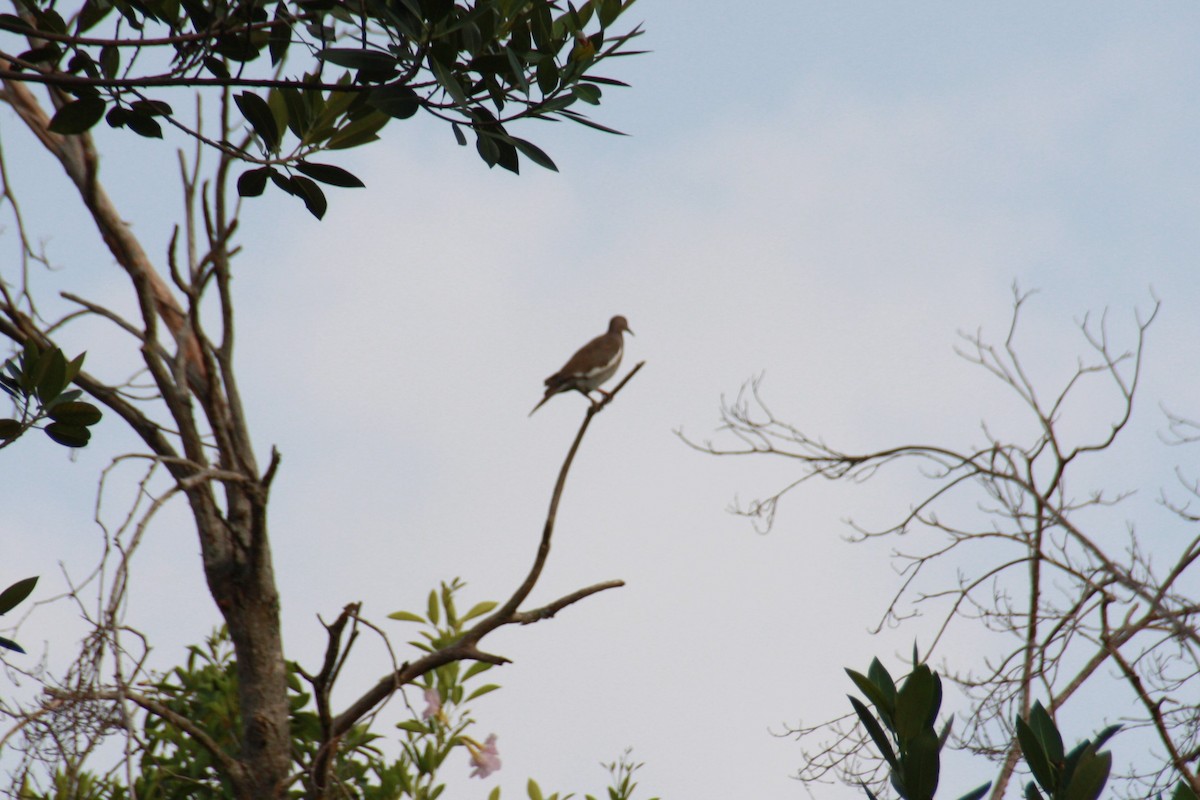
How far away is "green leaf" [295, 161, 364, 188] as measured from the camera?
8.88ft

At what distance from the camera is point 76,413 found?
2971 millimetres

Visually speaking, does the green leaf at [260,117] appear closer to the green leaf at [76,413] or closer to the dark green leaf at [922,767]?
the green leaf at [76,413]

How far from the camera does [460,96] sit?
2.31 meters

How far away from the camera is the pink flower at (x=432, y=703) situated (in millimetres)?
4902

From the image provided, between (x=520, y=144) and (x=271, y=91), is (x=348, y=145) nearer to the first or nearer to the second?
(x=271, y=91)

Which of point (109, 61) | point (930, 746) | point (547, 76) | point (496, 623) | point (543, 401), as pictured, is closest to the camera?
point (930, 746)

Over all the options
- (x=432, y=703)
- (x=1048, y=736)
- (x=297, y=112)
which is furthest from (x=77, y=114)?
(x=432, y=703)

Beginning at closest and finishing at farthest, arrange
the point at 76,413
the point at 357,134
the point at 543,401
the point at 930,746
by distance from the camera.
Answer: the point at 930,746
the point at 357,134
the point at 76,413
the point at 543,401

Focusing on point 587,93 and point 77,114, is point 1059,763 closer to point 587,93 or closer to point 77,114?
point 587,93

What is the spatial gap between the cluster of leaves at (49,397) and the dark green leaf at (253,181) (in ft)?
1.92

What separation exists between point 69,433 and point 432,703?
2.31 meters

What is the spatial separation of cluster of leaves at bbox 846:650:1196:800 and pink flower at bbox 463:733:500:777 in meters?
3.23

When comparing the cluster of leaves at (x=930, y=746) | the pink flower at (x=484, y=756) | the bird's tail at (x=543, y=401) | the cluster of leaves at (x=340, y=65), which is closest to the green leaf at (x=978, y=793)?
the cluster of leaves at (x=930, y=746)

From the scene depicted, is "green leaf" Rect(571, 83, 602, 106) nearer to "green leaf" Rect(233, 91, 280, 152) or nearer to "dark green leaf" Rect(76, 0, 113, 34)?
"green leaf" Rect(233, 91, 280, 152)
